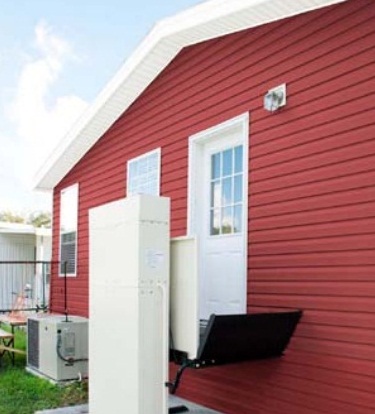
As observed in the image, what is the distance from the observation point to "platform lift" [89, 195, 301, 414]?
13.7ft

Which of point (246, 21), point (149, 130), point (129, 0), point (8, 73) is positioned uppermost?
point (8, 73)

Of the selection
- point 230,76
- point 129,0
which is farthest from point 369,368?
point 129,0

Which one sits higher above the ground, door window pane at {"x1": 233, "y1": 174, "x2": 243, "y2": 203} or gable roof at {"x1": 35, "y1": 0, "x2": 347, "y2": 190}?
gable roof at {"x1": 35, "y1": 0, "x2": 347, "y2": 190}

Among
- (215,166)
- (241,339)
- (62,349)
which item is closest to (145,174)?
(215,166)

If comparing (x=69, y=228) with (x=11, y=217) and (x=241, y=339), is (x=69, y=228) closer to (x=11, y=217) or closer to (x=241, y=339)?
(x=241, y=339)

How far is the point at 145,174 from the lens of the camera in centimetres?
715

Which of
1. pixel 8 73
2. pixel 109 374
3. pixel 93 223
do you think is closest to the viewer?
pixel 109 374

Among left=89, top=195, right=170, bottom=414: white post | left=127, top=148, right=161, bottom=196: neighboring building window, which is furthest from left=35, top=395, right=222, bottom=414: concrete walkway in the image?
left=127, top=148, right=161, bottom=196: neighboring building window

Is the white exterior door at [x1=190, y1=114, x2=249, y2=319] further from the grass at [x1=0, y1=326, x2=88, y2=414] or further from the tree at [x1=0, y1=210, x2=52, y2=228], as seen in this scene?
the tree at [x1=0, y1=210, x2=52, y2=228]

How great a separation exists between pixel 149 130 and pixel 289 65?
2.62 meters

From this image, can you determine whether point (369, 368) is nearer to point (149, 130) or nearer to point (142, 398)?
point (142, 398)

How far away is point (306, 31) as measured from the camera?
465 cm

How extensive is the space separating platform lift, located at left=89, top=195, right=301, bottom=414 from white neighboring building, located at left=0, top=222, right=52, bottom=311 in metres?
11.5

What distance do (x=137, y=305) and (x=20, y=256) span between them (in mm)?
13127
